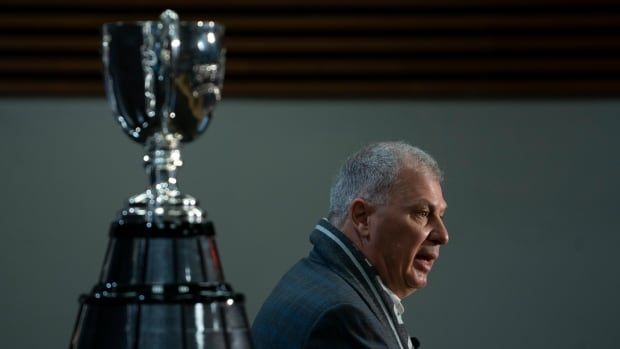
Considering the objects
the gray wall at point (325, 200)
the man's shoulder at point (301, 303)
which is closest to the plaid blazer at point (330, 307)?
the man's shoulder at point (301, 303)

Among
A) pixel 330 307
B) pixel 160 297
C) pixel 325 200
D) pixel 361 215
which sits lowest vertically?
pixel 330 307

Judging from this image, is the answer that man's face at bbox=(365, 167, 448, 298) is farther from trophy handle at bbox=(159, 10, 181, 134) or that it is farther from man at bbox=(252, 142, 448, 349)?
trophy handle at bbox=(159, 10, 181, 134)

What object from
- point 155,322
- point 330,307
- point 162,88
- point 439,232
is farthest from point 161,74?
point 439,232

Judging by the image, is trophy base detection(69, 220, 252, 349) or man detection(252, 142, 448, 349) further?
man detection(252, 142, 448, 349)

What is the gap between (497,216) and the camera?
18.1 ft

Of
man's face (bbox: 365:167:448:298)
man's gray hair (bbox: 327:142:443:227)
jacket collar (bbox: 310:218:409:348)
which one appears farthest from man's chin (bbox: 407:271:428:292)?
man's gray hair (bbox: 327:142:443:227)

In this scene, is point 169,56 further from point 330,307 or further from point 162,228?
point 330,307

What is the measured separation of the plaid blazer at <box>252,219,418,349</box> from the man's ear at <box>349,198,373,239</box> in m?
0.06

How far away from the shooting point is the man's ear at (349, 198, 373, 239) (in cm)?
334

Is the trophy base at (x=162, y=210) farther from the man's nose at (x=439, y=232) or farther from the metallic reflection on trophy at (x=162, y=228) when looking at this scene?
the man's nose at (x=439, y=232)

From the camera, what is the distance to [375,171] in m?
3.32

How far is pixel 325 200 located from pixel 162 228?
13.3ft

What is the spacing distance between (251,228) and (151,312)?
409 cm

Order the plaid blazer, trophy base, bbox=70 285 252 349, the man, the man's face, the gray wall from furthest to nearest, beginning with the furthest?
the gray wall → the man's face → the man → the plaid blazer → trophy base, bbox=70 285 252 349
